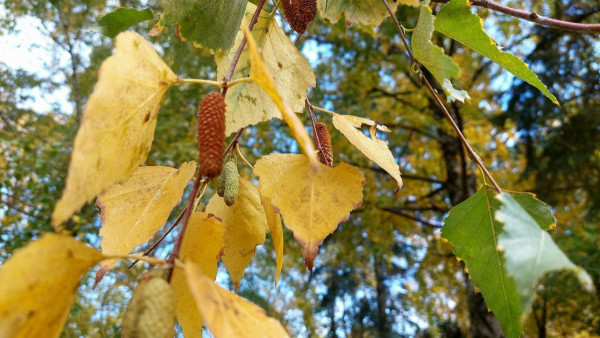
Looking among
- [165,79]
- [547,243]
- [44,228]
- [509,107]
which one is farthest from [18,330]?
[509,107]

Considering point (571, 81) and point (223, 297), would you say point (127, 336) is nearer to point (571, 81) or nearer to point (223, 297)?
point (223, 297)

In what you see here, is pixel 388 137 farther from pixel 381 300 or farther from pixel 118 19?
pixel 118 19

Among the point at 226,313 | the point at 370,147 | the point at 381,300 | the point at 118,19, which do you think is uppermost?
the point at 381,300

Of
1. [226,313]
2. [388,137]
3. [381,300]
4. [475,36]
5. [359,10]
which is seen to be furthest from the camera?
[381,300]

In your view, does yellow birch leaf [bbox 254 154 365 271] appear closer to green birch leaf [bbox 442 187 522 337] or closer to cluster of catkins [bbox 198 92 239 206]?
cluster of catkins [bbox 198 92 239 206]

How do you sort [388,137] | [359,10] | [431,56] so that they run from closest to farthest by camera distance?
[431,56] < [359,10] < [388,137]

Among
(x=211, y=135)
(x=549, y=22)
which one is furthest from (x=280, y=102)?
(x=549, y=22)

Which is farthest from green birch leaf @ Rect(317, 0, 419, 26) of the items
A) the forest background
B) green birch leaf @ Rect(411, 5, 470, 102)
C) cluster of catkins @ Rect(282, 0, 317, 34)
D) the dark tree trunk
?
the dark tree trunk

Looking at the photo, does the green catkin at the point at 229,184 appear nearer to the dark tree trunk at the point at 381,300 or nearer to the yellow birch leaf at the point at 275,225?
the yellow birch leaf at the point at 275,225

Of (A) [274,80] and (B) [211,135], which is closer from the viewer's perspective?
(B) [211,135]
